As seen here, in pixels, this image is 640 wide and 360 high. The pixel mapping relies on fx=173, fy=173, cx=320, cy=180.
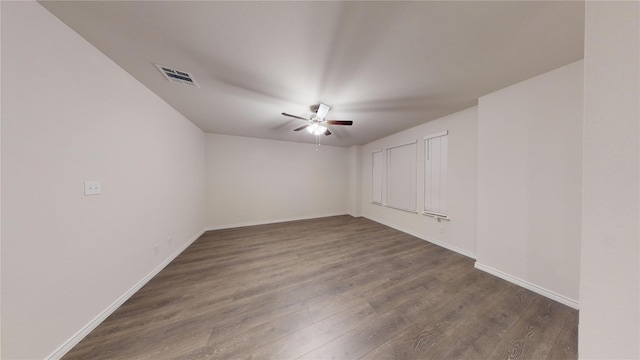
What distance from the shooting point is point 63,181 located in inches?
49.8

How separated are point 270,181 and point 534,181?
15.2 ft

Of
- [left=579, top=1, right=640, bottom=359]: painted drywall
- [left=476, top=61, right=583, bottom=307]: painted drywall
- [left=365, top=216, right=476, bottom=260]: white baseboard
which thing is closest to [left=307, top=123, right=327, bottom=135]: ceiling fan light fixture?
[left=476, top=61, right=583, bottom=307]: painted drywall

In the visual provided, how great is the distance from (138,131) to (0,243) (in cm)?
140

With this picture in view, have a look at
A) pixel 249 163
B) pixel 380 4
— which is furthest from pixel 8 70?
pixel 249 163

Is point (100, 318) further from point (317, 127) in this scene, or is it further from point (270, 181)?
point (270, 181)

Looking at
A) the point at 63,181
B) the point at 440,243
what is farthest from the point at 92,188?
the point at 440,243

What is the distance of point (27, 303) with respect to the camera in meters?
1.07

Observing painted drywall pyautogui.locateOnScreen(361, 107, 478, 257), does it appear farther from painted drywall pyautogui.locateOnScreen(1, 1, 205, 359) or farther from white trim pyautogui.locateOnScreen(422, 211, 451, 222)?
painted drywall pyautogui.locateOnScreen(1, 1, 205, 359)

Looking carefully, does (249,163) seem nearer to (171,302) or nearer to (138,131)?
(138,131)

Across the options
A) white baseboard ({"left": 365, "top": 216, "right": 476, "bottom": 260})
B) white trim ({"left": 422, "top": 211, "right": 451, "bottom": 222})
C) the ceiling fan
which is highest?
the ceiling fan

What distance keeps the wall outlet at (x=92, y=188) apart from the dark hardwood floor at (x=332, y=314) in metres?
1.15

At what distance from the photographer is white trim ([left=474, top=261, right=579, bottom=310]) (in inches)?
69.6

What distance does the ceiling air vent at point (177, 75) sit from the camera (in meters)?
1.77

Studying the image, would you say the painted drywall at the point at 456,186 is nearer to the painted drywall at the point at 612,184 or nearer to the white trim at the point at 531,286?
the white trim at the point at 531,286
